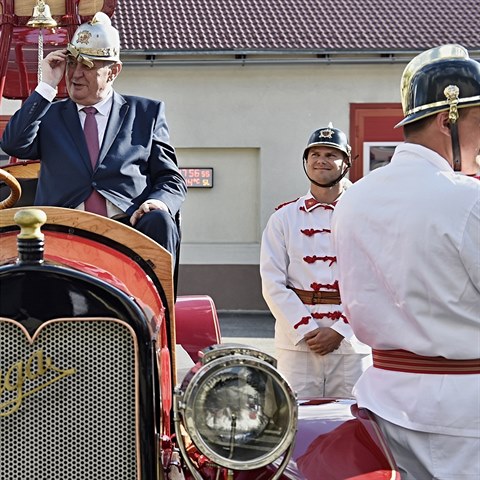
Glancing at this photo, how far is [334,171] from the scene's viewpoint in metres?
4.76

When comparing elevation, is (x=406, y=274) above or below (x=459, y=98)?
below

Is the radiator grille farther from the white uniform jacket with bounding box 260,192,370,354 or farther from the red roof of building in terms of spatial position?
the red roof of building

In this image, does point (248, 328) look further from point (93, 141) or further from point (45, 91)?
point (45, 91)

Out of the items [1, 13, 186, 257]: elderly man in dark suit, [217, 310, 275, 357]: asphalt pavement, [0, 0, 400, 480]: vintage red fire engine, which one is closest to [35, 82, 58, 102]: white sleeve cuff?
[1, 13, 186, 257]: elderly man in dark suit

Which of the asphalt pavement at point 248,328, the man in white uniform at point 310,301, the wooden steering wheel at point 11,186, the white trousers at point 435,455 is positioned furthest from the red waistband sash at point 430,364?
the asphalt pavement at point 248,328

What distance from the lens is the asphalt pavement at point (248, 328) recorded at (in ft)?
35.8

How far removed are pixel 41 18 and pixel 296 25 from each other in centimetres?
1109

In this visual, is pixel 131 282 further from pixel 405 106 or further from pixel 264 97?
pixel 264 97

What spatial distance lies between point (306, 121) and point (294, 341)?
986 cm

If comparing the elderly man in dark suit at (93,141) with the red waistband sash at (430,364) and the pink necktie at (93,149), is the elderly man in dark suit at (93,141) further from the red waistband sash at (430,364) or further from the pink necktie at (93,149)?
the red waistband sash at (430,364)

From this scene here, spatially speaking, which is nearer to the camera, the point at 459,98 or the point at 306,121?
the point at 459,98

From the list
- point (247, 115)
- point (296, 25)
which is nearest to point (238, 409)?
point (247, 115)

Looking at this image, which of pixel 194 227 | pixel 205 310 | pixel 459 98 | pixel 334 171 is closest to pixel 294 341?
pixel 205 310

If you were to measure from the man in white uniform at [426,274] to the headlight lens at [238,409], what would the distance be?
455mm
